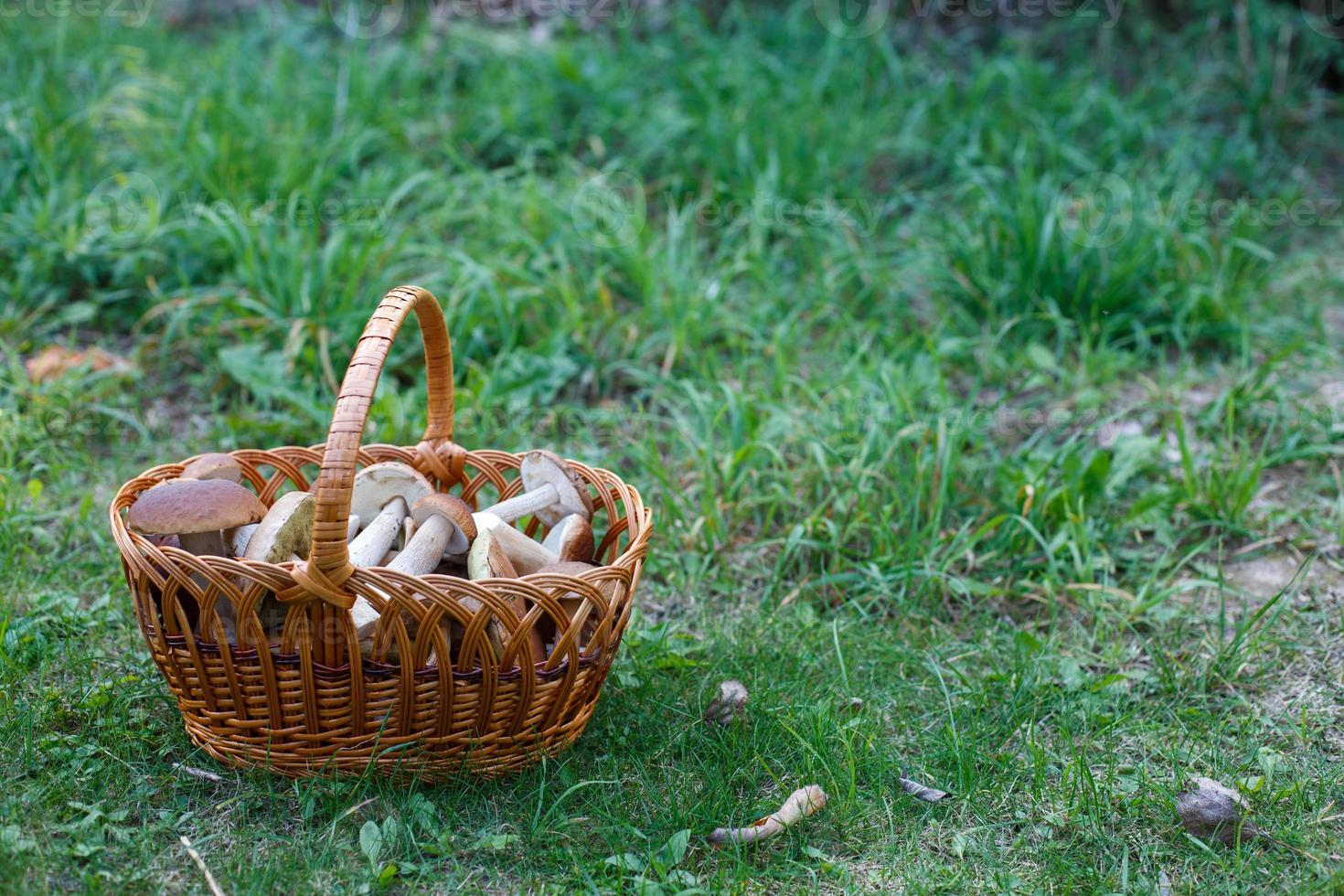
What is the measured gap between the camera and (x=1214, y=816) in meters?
2.03

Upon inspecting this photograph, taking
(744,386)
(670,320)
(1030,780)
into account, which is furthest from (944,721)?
(670,320)

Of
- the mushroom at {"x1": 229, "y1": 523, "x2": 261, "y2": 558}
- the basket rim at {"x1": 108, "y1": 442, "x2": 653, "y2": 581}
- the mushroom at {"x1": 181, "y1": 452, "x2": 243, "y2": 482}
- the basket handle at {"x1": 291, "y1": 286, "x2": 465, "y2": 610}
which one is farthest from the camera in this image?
the mushroom at {"x1": 181, "y1": 452, "x2": 243, "y2": 482}

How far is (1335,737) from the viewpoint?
2.34 metres

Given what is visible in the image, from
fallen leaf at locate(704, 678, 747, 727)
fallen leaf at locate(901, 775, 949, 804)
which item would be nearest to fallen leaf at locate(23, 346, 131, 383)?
fallen leaf at locate(704, 678, 747, 727)

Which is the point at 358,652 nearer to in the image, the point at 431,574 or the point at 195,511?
the point at 431,574

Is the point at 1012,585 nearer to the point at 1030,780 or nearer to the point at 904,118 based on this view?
the point at 1030,780

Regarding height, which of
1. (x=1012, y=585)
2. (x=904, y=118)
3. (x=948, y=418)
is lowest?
(x=1012, y=585)

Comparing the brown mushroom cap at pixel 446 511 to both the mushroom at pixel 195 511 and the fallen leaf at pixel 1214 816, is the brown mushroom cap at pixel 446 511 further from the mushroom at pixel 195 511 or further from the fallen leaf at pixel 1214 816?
the fallen leaf at pixel 1214 816

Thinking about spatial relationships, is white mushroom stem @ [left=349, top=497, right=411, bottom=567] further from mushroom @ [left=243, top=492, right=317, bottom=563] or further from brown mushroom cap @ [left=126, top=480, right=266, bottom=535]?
brown mushroom cap @ [left=126, top=480, right=266, bottom=535]

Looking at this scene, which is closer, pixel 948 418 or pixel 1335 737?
pixel 1335 737

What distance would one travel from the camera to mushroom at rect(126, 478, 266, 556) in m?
2.01

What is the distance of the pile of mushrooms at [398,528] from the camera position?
2.00 m

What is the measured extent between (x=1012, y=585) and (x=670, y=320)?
145 centimetres

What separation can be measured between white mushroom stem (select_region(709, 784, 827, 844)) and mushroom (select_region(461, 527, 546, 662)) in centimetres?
45
